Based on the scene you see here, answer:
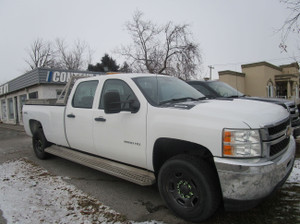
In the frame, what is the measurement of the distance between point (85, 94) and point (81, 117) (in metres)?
0.50

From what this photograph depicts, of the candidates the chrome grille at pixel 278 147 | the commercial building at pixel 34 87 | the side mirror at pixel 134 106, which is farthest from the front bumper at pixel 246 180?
the commercial building at pixel 34 87

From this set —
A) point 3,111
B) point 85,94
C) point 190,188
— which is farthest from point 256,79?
point 3,111

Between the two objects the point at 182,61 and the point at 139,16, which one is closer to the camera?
the point at 182,61

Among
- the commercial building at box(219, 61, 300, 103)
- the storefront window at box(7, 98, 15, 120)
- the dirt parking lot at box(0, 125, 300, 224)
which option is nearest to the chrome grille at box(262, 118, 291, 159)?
the dirt parking lot at box(0, 125, 300, 224)

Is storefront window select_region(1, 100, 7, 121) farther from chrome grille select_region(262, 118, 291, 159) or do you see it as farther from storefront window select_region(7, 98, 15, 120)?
chrome grille select_region(262, 118, 291, 159)

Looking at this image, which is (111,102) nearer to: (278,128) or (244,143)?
(244,143)

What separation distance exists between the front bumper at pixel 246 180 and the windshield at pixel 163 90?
1.28 meters

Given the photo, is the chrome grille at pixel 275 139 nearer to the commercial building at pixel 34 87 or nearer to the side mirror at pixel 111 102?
the side mirror at pixel 111 102

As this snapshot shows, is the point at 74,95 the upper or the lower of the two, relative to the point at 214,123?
upper

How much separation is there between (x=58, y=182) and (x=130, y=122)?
2.15 metres

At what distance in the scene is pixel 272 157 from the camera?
269 cm

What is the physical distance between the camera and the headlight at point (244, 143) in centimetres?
253

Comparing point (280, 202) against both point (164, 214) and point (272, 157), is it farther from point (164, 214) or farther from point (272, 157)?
point (164, 214)

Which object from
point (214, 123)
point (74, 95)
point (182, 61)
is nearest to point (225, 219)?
point (214, 123)
